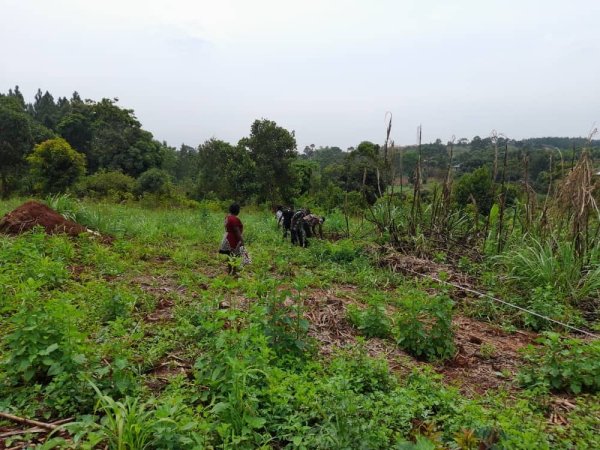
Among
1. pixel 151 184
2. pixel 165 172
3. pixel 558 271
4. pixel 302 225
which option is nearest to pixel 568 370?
pixel 558 271

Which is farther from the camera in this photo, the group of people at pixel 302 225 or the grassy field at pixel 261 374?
the group of people at pixel 302 225

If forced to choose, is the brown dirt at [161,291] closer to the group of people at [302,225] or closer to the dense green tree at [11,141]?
the group of people at [302,225]

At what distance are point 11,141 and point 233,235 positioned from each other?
2566cm

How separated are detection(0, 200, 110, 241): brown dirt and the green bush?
7646mm

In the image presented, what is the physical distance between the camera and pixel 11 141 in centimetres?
2478

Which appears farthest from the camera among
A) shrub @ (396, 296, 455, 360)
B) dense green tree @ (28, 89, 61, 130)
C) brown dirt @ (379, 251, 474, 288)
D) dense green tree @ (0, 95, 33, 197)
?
dense green tree @ (28, 89, 61, 130)

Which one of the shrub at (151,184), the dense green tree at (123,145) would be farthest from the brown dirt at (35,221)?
the dense green tree at (123,145)

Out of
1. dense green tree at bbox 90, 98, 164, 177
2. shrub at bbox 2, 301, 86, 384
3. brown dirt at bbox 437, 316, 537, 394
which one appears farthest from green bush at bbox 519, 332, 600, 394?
dense green tree at bbox 90, 98, 164, 177

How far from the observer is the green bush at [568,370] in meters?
3.04

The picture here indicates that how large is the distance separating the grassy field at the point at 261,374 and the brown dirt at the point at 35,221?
2457mm

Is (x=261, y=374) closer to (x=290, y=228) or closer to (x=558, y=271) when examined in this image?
(x=558, y=271)

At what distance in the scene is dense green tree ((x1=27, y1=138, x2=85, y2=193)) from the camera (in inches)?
792

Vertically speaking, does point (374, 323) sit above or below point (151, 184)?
below

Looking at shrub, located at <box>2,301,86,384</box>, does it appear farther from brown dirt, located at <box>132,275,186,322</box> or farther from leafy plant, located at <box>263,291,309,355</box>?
brown dirt, located at <box>132,275,186,322</box>
